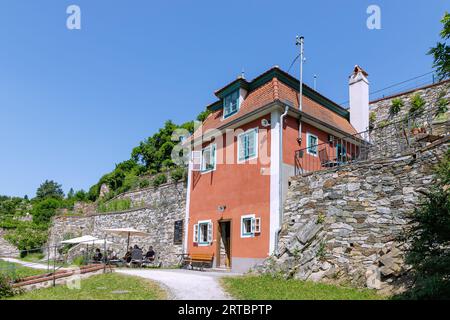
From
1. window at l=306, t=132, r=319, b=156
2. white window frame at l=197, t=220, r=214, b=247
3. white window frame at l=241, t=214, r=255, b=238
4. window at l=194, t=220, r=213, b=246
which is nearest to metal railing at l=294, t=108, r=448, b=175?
window at l=306, t=132, r=319, b=156

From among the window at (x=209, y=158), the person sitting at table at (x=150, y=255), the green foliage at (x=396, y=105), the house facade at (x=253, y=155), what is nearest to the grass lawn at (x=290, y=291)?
the house facade at (x=253, y=155)

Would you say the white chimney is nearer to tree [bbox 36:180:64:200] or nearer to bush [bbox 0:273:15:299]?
bush [bbox 0:273:15:299]

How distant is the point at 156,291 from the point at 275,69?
10.00 meters

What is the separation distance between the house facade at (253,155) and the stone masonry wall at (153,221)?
161 centimetres

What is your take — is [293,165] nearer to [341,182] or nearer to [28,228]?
[341,182]

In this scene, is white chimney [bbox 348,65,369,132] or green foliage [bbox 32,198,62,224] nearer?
white chimney [bbox 348,65,369,132]

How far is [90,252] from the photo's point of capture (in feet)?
75.5

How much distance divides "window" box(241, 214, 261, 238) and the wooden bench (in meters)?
2.32

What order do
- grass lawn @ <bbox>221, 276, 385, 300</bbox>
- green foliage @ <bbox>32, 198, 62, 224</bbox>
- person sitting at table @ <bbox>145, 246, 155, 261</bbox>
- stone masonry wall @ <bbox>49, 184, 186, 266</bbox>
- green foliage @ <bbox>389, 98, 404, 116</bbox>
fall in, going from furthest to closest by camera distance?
green foliage @ <bbox>32, 198, 62, 224</bbox>
green foliage @ <bbox>389, 98, 404, 116</bbox>
stone masonry wall @ <bbox>49, 184, 186, 266</bbox>
person sitting at table @ <bbox>145, 246, 155, 261</bbox>
grass lawn @ <bbox>221, 276, 385, 300</bbox>

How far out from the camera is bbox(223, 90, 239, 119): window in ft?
56.4

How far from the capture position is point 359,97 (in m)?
19.5

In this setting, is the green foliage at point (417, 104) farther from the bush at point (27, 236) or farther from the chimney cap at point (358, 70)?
the bush at point (27, 236)

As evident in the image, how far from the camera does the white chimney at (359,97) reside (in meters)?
19.4
